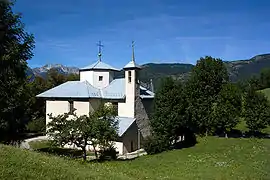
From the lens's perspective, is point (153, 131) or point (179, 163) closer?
point (179, 163)

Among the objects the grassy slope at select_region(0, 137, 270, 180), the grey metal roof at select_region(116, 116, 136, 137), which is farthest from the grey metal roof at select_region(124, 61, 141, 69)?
the grassy slope at select_region(0, 137, 270, 180)

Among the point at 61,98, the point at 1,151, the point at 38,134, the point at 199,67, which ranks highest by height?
the point at 199,67

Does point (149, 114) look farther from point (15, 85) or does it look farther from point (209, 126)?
point (15, 85)

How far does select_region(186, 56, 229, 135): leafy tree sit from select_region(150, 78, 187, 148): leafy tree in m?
4.48

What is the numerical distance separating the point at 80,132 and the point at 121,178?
12.7m

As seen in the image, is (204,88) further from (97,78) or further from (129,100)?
(97,78)

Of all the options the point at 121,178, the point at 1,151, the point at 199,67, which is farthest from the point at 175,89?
the point at 1,151

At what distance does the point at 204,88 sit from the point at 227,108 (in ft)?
13.4

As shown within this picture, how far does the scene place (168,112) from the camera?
33812mm

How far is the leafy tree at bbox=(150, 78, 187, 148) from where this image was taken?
3350 cm

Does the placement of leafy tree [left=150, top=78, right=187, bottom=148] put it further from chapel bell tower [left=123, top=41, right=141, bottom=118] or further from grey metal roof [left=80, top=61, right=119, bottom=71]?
grey metal roof [left=80, top=61, right=119, bottom=71]

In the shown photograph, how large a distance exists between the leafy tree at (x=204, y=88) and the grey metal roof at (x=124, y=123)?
8.98m

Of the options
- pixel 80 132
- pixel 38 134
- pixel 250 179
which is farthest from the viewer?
pixel 38 134

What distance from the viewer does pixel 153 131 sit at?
34562 millimetres
